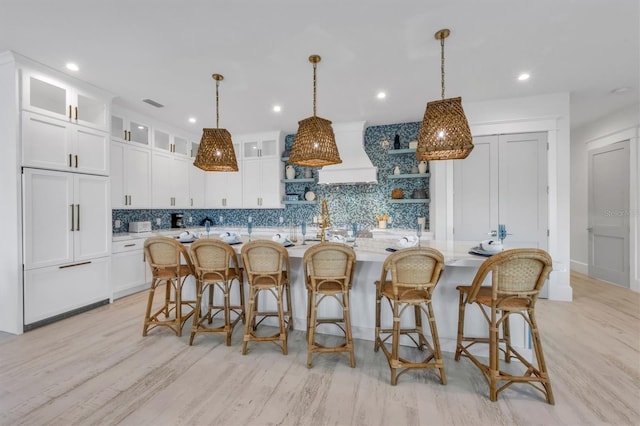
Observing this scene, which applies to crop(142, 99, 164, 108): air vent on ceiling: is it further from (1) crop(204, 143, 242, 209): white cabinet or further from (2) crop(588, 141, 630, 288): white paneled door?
(2) crop(588, 141, 630, 288): white paneled door

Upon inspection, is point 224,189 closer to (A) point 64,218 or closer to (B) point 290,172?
(B) point 290,172

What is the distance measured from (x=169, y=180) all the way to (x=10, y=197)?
2334mm

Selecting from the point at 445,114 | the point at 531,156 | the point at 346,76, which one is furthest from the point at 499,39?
the point at 531,156

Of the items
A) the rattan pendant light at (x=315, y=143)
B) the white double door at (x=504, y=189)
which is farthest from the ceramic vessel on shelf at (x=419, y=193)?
the rattan pendant light at (x=315, y=143)

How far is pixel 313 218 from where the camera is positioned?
573 cm

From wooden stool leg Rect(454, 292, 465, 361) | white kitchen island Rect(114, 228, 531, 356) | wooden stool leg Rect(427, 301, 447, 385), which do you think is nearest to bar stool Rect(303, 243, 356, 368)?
Result: white kitchen island Rect(114, 228, 531, 356)

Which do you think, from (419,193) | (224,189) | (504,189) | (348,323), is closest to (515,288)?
(348,323)

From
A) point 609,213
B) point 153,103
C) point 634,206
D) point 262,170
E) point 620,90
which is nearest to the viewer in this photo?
point 620,90

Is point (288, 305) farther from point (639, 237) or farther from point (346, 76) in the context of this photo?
point (639, 237)

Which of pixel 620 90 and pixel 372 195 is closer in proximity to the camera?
pixel 620 90

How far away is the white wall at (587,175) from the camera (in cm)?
434

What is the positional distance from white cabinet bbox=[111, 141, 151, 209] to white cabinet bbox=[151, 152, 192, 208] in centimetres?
12

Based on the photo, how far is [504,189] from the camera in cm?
416

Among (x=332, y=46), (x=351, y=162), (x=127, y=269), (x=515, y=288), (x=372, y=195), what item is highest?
(x=332, y=46)
